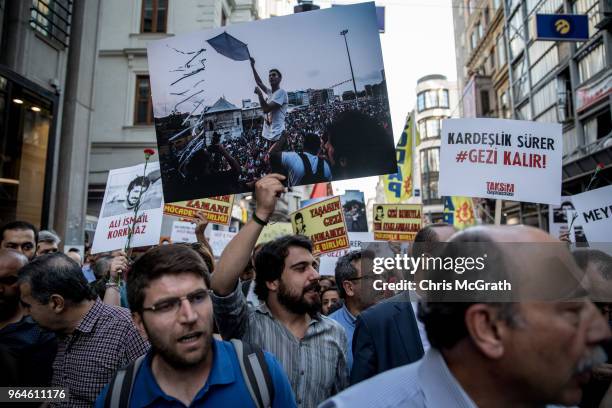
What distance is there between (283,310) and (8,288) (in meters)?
1.70

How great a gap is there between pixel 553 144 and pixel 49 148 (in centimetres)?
975

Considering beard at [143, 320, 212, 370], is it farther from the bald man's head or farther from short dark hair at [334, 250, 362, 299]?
short dark hair at [334, 250, 362, 299]

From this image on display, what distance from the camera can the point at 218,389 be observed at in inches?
76.4

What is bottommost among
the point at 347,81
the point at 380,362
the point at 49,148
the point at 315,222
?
the point at 380,362

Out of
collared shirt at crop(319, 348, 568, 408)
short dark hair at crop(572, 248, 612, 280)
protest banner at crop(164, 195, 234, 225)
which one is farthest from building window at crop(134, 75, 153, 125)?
collared shirt at crop(319, 348, 568, 408)

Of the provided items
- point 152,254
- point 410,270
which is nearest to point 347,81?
point 410,270

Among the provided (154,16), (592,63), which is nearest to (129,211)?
(154,16)

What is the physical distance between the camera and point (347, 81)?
2.69 m

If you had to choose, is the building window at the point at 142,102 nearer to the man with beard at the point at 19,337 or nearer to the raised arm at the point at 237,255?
the man with beard at the point at 19,337

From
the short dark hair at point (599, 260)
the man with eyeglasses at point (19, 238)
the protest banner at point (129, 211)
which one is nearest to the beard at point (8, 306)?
the protest banner at point (129, 211)

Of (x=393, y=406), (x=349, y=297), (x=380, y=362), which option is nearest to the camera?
(x=393, y=406)

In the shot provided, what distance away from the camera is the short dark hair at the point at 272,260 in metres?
2.95

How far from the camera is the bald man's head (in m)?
2.91

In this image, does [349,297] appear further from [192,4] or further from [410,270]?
[192,4]
